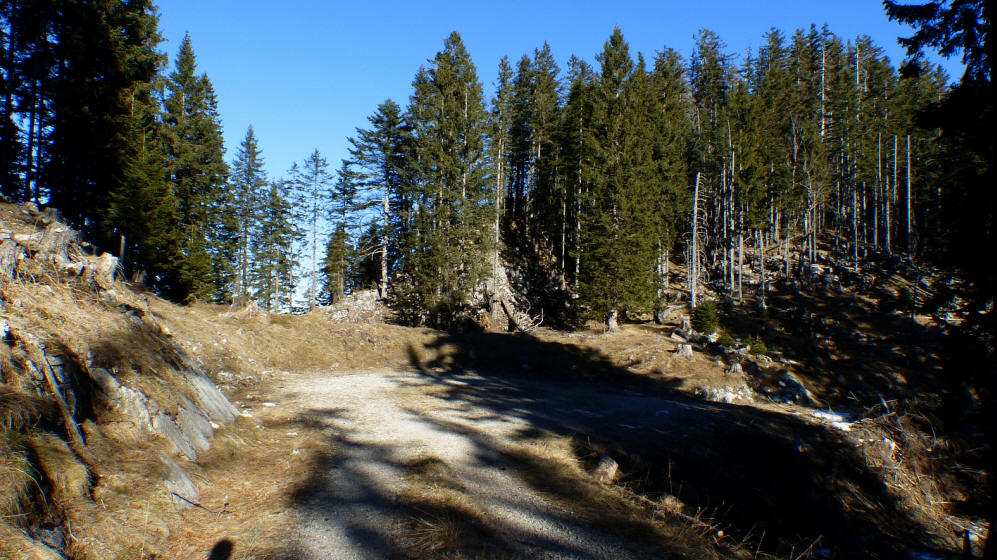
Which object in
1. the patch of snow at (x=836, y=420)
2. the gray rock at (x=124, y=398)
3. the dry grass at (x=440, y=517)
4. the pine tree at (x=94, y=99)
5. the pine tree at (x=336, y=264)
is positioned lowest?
the patch of snow at (x=836, y=420)

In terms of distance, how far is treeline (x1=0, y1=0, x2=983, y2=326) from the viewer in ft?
65.7

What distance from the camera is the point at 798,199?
125 ft

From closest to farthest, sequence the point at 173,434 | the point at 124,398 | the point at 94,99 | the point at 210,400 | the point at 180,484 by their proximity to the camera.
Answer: the point at 180,484 → the point at 124,398 → the point at 173,434 → the point at 210,400 → the point at 94,99

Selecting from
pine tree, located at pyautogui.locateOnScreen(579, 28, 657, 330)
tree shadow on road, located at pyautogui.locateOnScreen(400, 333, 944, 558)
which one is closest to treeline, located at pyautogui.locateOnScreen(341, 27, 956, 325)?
pine tree, located at pyautogui.locateOnScreen(579, 28, 657, 330)

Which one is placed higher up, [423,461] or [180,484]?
[180,484]

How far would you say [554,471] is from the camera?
7.02 metres

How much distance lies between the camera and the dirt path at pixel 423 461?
485 centimetres

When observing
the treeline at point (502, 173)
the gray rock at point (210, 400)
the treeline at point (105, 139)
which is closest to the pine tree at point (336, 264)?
the treeline at point (502, 173)

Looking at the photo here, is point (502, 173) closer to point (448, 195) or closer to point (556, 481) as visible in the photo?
point (448, 195)

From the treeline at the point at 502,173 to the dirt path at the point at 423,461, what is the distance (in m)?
8.37

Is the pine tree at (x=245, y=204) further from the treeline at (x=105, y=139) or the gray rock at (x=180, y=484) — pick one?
the gray rock at (x=180, y=484)

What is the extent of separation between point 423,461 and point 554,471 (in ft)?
6.51

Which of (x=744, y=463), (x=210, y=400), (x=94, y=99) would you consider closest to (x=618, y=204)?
(x=744, y=463)

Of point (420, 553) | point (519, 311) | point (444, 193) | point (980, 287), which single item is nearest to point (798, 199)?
point (519, 311)
